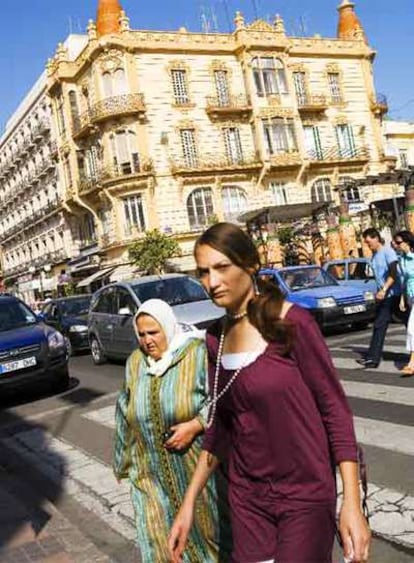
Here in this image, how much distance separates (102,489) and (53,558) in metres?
1.28

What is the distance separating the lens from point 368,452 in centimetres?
519

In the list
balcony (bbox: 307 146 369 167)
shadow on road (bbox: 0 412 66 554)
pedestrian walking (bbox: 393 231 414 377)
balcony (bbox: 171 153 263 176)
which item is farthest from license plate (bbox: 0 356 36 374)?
balcony (bbox: 307 146 369 167)

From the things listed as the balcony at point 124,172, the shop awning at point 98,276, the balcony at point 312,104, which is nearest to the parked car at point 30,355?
the balcony at point 124,172

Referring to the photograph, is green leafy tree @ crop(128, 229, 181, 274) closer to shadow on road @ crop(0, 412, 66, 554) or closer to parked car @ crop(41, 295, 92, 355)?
parked car @ crop(41, 295, 92, 355)

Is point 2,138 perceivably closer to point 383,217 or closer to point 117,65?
point 117,65

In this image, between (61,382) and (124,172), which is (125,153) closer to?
(124,172)

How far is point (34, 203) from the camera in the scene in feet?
192

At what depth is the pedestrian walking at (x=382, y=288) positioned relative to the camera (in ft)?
27.9

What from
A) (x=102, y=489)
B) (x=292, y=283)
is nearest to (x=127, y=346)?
(x=292, y=283)

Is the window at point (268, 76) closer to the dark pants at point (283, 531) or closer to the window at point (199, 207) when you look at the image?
the window at point (199, 207)

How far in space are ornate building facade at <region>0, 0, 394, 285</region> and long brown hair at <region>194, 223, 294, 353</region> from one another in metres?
37.8

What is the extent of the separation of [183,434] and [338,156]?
44750mm

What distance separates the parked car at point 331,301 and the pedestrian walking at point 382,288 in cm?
390

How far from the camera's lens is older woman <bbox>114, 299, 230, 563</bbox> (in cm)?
281
